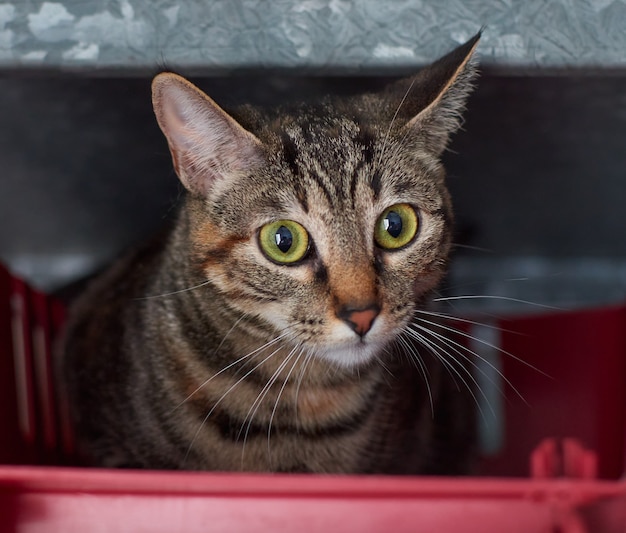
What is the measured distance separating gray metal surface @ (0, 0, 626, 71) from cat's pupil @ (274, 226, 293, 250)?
211 millimetres

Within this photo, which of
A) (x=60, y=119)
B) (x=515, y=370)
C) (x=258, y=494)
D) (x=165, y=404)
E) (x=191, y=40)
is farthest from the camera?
(x=515, y=370)

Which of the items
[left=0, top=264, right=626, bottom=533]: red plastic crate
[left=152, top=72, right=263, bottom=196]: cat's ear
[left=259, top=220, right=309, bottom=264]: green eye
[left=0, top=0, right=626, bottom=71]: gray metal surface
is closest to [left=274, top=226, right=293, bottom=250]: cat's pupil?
[left=259, top=220, right=309, bottom=264]: green eye

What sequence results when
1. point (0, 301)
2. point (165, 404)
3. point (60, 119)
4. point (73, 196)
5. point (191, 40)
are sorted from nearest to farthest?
point (191, 40), point (165, 404), point (60, 119), point (0, 301), point (73, 196)

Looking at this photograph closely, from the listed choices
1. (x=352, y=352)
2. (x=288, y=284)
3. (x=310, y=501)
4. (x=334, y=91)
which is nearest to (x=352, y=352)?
(x=352, y=352)

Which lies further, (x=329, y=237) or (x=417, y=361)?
(x=417, y=361)

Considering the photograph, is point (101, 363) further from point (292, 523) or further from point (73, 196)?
point (292, 523)

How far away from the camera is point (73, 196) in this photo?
58.3 inches

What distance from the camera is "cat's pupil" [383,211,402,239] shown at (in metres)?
0.98

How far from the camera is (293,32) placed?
2.88 ft

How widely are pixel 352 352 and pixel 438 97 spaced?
36 centimetres

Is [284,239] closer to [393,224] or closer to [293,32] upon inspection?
[393,224]

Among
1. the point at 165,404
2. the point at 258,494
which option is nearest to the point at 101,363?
the point at 165,404

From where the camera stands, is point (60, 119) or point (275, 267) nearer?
point (275, 267)

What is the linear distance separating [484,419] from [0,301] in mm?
1077
